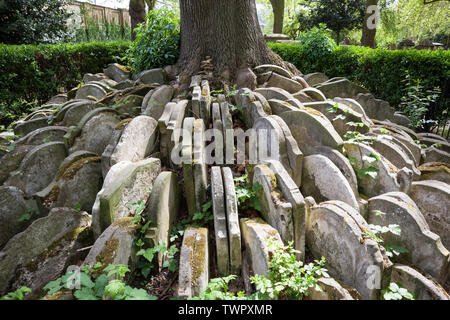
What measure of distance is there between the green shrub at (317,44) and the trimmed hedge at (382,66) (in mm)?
139

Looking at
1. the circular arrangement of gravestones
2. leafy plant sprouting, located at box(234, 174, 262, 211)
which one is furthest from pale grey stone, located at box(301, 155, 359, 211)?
leafy plant sprouting, located at box(234, 174, 262, 211)

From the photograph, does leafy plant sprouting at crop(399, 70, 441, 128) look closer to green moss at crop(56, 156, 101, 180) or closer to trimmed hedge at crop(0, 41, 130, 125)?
green moss at crop(56, 156, 101, 180)

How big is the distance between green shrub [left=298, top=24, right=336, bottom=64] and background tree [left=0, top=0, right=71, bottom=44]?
8.62 metres

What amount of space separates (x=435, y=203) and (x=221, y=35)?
4.40 meters

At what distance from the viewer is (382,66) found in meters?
6.59

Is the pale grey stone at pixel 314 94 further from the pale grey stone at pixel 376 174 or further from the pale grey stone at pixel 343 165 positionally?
the pale grey stone at pixel 343 165

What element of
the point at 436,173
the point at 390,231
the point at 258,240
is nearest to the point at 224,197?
the point at 258,240

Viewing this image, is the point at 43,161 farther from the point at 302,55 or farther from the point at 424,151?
the point at 302,55

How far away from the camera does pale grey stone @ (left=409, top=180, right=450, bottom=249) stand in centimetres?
318

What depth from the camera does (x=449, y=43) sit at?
872 inches

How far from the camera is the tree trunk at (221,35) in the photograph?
536cm

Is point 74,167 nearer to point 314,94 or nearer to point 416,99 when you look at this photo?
point 314,94
